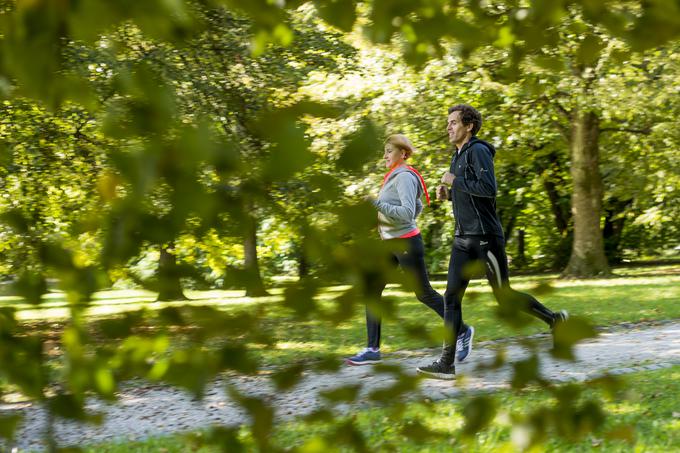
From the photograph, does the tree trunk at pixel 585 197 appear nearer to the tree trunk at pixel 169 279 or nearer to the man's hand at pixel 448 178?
the man's hand at pixel 448 178

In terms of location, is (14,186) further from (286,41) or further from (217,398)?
(286,41)

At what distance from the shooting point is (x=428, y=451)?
4789 mm

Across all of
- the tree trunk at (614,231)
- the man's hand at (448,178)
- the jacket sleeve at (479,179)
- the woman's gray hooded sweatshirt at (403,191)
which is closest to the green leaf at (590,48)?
the man's hand at (448,178)

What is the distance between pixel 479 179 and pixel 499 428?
2.07 meters

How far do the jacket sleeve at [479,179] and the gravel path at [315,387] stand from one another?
126cm

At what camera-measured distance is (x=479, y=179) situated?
654cm

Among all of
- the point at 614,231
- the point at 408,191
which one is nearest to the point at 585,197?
the point at 614,231

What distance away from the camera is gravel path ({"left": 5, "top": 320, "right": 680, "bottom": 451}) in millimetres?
1604

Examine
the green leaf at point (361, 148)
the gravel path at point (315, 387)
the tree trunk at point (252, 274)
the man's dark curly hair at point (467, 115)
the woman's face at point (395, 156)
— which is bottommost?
the gravel path at point (315, 387)

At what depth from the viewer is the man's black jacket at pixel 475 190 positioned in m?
6.53

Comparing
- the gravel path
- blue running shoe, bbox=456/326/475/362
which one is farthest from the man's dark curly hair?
blue running shoe, bbox=456/326/475/362

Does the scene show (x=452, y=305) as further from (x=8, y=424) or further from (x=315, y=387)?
(x=8, y=424)

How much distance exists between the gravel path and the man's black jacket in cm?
106

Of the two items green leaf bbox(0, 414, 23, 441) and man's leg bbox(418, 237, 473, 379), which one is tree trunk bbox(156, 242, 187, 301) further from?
man's leg bbox(418, 237, 473, 379)
